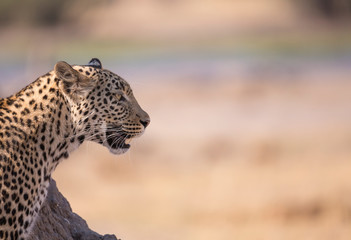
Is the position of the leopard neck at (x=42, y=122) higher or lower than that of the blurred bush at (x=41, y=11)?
lower

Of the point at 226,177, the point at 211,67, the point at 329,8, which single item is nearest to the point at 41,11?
the point at 329,8

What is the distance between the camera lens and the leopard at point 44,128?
7227mm

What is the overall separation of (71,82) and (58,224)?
1486 millimetres

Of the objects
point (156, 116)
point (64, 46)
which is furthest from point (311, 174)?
point (64, 46)

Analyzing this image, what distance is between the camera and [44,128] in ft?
24.5

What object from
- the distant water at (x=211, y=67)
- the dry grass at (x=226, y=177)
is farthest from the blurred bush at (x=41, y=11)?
the dry grass at (x=226, y=177)

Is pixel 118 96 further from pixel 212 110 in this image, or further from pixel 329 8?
pixel 329 8

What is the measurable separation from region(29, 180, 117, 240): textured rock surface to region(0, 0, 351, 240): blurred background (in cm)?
915

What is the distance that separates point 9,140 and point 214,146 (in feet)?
63.5

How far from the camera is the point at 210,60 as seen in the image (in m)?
48.4

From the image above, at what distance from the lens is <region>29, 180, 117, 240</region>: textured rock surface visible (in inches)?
327

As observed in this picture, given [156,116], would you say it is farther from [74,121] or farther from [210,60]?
[74,121]

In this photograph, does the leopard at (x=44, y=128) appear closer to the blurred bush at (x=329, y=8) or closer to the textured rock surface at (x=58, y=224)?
the textured rock surface at (x=58, y=224)

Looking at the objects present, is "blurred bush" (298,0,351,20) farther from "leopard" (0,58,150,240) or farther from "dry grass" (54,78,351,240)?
"leopard" (0,58,150,240)
